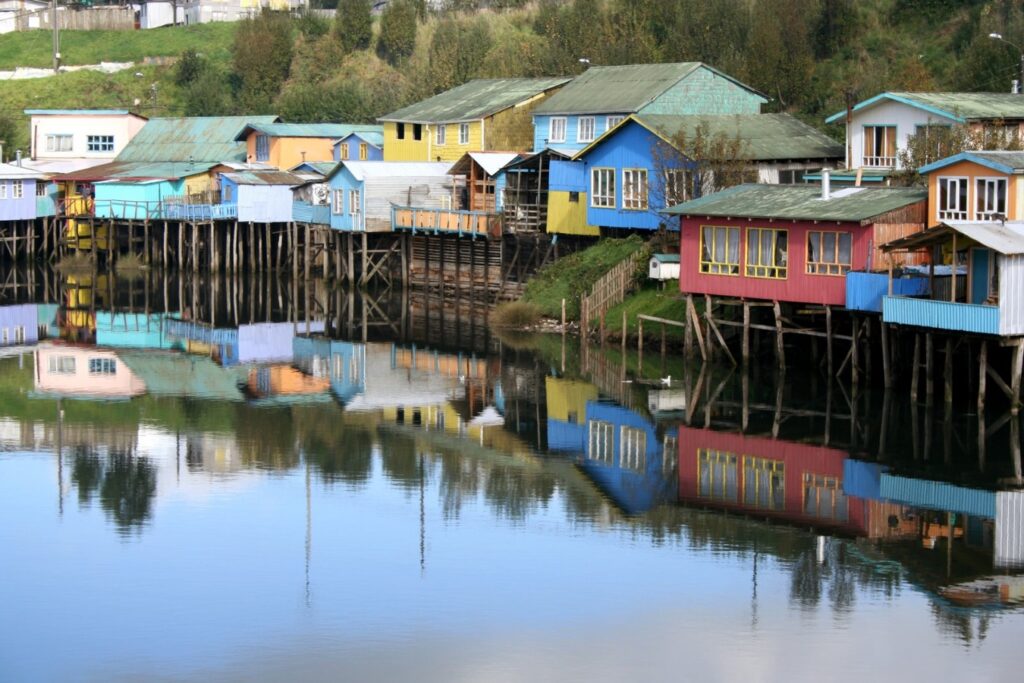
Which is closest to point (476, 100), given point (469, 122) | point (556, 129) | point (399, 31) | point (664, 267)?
point (469, 122)

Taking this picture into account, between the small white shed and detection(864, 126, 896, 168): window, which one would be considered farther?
detection(864, 126, 896, 168): window

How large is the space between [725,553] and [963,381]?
13.2 metres

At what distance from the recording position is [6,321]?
53.4 metres

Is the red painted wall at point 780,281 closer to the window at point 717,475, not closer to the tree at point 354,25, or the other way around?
the window at point 717,475

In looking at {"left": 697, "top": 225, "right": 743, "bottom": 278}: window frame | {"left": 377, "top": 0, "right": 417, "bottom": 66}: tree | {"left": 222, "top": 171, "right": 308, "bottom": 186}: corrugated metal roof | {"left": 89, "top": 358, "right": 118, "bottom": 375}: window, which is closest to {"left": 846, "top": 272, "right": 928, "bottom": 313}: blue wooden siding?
{"left": 697, "top": 225, "right": 743, "bottom": 278}: window frame

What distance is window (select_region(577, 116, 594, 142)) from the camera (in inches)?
2264

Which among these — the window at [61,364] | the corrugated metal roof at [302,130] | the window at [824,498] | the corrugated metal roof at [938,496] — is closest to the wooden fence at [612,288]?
the window at [61,364]

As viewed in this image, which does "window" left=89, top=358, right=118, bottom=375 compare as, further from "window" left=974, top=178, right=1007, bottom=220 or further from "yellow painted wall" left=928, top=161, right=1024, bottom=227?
"window" left=974, top=178, right=1007, bottom=220

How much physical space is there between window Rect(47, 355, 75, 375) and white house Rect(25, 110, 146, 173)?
32883mm

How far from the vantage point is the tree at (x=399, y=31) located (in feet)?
308

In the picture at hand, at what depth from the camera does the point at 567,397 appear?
3884 cm

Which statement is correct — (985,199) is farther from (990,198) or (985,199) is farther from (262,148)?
(262,148)

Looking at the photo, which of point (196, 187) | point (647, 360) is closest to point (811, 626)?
point (647, 360)

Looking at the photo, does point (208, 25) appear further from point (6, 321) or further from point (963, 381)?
point (963, 381)
